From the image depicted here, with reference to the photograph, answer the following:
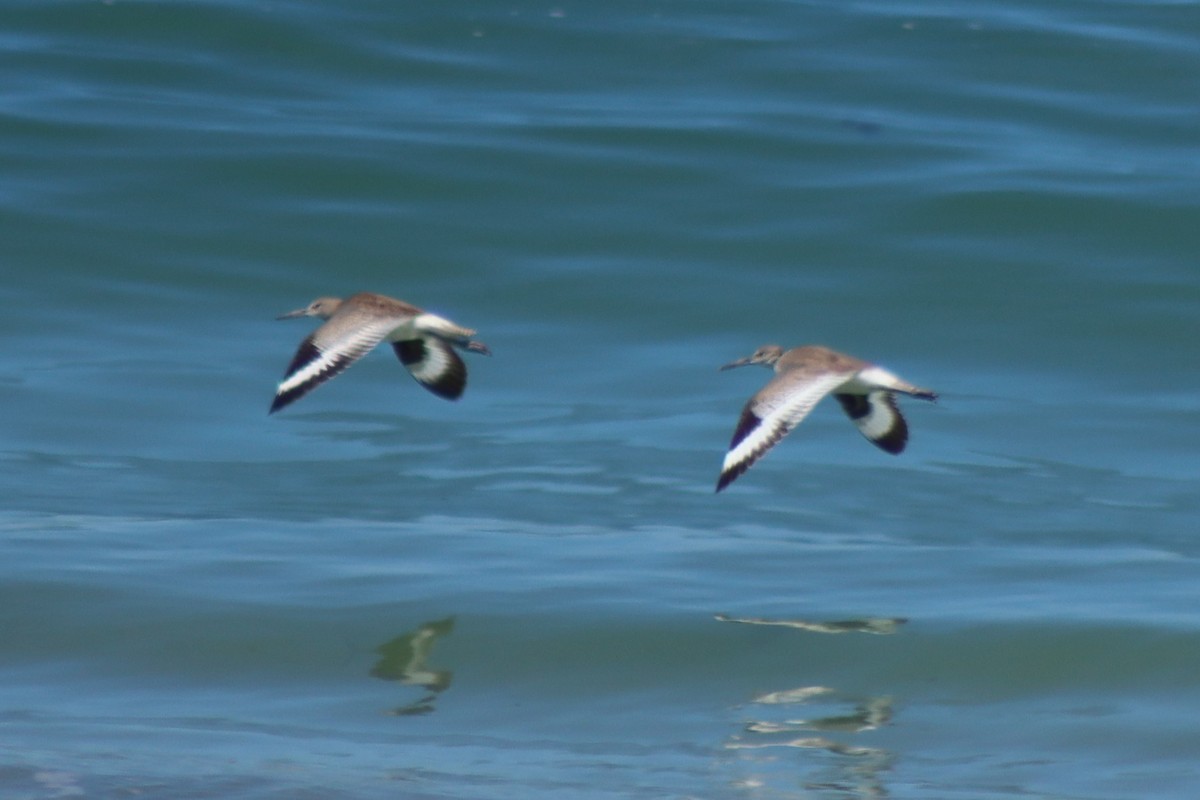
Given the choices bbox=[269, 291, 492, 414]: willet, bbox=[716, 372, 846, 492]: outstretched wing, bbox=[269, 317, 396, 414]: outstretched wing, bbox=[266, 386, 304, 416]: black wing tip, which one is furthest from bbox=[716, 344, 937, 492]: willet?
bbox=[266, 386, 304, 416]: black wing tip

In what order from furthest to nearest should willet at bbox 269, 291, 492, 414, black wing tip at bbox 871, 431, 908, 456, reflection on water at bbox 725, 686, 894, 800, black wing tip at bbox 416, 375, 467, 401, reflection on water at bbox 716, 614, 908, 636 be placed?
black wing tip at bbox 871, 431, 908, 456
black wing tip at bbox 416, 375, 467, 401
reflection on water at bbox 716, 614, 908, 636
willet at bbox 269, 291, 492, 414
reflection on water at bbox 725, 686, 894, 800

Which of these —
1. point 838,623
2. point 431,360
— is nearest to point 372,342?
point 431,360

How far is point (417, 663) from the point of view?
326 inches

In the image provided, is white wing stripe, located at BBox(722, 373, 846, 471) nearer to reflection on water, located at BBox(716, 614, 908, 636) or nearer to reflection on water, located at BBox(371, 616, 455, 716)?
reflection on water, located at BBox(716, 614, 908, 636)

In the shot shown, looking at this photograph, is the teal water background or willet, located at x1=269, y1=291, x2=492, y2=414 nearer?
the teal water background

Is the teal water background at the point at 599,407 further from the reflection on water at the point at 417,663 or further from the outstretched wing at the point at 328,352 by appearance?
the outstretched wing at the point at 328,352

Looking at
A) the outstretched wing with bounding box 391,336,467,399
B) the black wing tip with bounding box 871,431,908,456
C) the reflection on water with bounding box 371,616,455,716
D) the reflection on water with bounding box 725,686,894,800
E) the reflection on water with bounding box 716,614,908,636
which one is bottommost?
the reflection on water with bounding box 725,686,894,800

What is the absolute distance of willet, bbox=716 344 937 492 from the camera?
7762 mm

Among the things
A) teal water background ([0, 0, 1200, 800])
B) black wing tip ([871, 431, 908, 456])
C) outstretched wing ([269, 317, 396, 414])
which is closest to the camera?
teal water background ([0, 0, 1200, 800])

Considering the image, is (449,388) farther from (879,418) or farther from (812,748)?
(812,748)

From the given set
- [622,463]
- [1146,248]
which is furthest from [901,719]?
[1146,248]

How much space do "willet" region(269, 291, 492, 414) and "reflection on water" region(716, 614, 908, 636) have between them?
1750mm

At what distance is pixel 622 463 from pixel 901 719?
17.8 ft

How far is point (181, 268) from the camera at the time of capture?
17672mm
